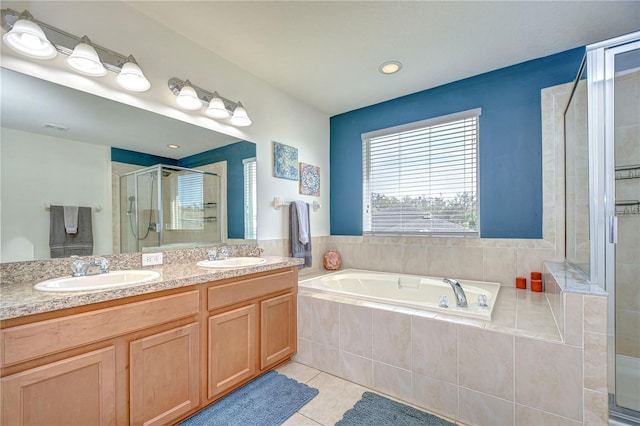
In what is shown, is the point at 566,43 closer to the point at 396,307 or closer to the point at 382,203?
the point at 382,203

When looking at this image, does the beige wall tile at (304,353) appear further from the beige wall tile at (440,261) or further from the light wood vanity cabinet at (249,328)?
the beige wall tile at (440,261)

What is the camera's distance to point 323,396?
6.06 feet

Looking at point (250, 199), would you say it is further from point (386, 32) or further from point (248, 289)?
point (386, 32)

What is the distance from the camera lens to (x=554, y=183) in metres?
2.31

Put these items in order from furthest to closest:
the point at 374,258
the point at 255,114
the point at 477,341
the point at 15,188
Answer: the point at 374,258, the point at 255,114, the point at 477,341, the point at 15,188

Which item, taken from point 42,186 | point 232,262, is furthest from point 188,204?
point 42,186

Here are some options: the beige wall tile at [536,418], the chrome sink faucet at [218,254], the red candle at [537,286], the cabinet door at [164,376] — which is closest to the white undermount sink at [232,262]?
the chrome sink faucet at [218,254]

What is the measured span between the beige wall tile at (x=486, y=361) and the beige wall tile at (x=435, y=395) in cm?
10

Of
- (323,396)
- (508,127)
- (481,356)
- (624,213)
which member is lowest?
(323,396)

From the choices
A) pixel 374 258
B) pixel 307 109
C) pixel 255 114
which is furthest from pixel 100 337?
pixel 307 109

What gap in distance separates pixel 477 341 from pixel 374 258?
1.65 metres

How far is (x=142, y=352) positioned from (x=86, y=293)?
0.41 metres

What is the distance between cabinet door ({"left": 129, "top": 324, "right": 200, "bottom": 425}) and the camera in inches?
53.5

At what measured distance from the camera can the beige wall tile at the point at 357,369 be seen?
1.94m
